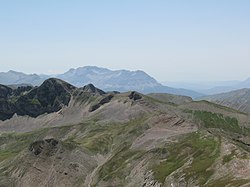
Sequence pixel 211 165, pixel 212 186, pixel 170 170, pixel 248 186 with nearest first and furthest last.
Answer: pixel 248 186 < pixel 212 186 < pixel 211 165 < pixel 170 170

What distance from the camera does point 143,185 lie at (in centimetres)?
19650

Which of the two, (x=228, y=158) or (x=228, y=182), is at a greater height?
(x=228, y=158)

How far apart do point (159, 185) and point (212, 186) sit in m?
41.5

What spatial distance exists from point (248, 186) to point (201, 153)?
262 feet

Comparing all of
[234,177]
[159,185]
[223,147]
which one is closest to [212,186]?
[234,177]

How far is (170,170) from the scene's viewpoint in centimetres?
19162

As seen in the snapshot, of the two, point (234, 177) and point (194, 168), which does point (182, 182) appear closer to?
point (194, 168)

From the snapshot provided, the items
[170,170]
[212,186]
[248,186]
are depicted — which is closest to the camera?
[248,186]

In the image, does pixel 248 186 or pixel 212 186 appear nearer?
pixel 248 186

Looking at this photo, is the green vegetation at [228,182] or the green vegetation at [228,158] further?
the green vegetation at [228,158]

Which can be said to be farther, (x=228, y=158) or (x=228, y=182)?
(x=228, y=158)

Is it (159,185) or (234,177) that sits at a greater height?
(234,177)

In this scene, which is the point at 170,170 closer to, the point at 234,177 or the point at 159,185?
the point at 159,185

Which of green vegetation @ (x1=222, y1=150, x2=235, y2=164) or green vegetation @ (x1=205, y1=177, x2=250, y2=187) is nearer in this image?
green vegetation @ (x1=205, y1=177, x2=250, y2=187)
